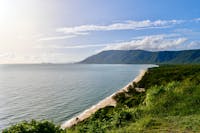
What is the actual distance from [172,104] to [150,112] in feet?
6.32

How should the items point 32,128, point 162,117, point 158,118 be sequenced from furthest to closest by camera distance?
point 162,117
point 158,118
point 32,128

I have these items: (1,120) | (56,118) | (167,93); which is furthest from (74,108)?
(167,93)

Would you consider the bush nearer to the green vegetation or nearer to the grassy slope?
the green vegetation

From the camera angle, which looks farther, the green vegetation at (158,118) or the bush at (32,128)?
the green vegetation at (158,118)

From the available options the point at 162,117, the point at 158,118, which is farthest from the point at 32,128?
the point at 162,117

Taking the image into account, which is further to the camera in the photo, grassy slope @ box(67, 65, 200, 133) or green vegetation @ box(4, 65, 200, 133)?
grassy slope @ box(67, 65, 200, 133)

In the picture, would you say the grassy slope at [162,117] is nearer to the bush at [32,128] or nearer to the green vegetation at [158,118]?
the green vegetation at [158,118]


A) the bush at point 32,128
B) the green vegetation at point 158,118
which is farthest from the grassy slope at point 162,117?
the bush at point 32,128

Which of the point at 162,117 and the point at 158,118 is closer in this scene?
the point at 158,118

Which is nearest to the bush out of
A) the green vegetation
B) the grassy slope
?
the green vegetation

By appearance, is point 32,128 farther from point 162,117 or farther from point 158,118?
point 162,117

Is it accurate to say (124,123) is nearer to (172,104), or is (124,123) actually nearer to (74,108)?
(172,104)

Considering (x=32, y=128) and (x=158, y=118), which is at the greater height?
(x=32, y=128)

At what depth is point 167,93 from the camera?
18.1 meters
